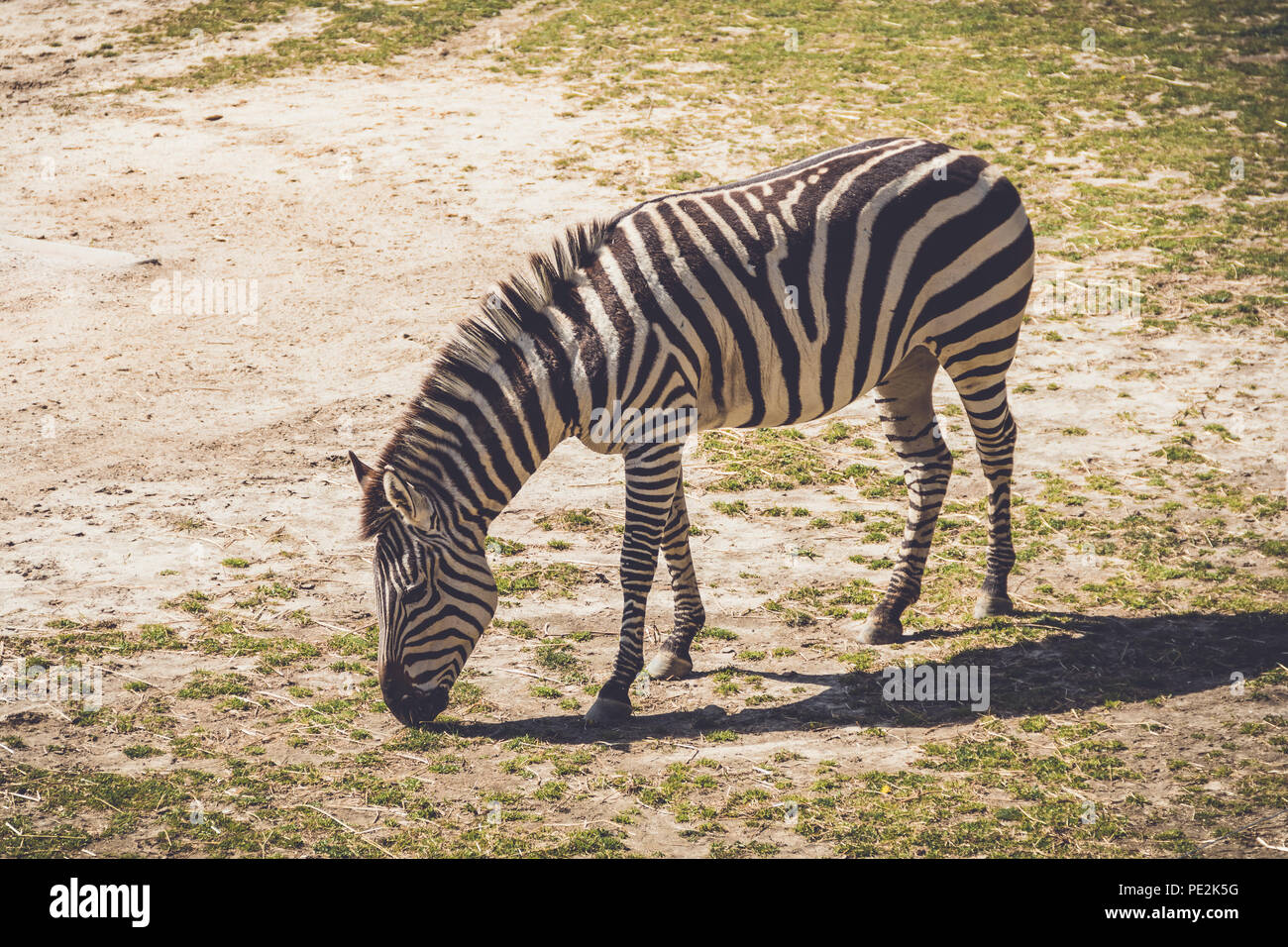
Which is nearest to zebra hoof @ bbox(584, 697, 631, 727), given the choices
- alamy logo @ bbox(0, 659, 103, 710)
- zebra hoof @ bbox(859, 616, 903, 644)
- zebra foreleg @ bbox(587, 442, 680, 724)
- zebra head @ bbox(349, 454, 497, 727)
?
zebra foreleg @ bbox(587, 442, 680, 724)

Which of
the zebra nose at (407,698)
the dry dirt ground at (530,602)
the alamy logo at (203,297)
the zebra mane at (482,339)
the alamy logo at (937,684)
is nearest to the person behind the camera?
the dry dirt ground at (530,602)

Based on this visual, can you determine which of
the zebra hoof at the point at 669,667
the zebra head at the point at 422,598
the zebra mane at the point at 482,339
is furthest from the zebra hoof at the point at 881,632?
the zebra mane at the point at 482,339

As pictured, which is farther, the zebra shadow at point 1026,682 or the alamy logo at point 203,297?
the alamy logo at point 203,297

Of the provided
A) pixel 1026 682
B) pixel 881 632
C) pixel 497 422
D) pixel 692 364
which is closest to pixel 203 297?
pixel 497 422

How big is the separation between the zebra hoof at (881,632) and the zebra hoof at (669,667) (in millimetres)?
1122

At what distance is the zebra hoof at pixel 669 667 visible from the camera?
24.5ft

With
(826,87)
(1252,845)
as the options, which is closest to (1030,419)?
(1252,845)

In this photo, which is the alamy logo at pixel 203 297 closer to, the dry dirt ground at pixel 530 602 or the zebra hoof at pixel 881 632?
the dry dirt ground at pixel 530 602

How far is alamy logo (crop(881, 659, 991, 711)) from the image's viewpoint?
281 inches

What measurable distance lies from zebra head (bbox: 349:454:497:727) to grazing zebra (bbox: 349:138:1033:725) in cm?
1

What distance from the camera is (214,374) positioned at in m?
11.2

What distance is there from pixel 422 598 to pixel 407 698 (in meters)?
→ 0.55

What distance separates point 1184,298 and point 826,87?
665cm

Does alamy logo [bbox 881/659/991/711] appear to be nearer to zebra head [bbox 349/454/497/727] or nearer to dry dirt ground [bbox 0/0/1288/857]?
dry dirt ground [bbox 0/0/1288/857]
